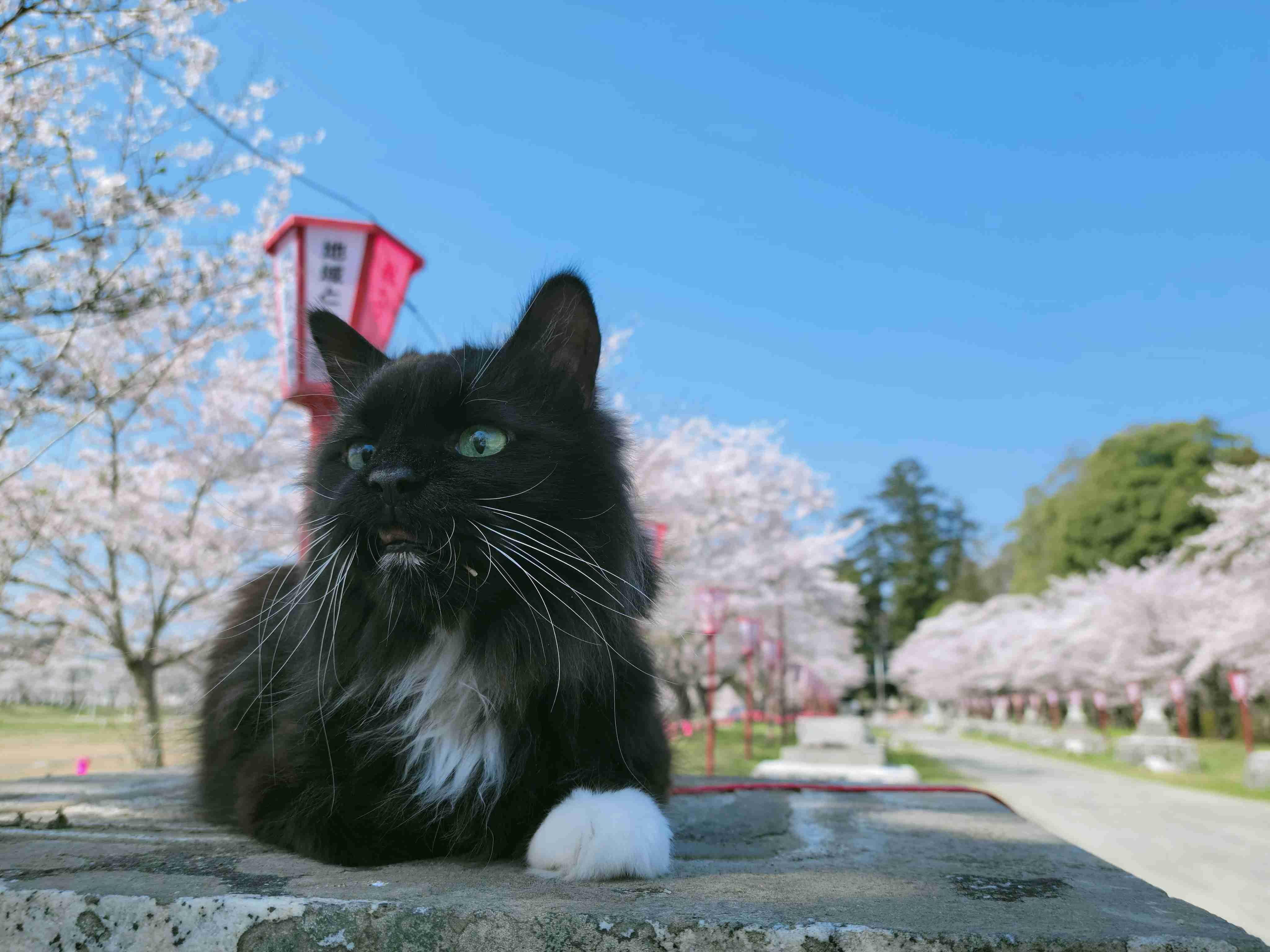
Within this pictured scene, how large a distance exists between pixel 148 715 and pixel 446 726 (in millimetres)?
8960

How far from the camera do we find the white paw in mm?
1335

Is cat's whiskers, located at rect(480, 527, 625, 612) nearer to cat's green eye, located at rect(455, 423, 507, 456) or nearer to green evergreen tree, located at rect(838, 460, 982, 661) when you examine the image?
cat's green eye, located at rect(455, 423, 507, 456)

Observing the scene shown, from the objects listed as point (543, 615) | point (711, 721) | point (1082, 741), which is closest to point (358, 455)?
point (543, 615)

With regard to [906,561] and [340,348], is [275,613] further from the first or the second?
[906,561]

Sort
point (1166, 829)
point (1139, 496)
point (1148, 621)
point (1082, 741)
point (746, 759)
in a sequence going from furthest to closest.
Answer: point (1139, 496) < point (1148, 621) < point (1082, 741) < point (746, 759) < point (1166, 829)

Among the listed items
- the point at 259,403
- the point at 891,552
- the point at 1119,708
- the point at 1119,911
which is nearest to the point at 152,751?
the point at 259,403

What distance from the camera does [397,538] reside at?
1.42 m

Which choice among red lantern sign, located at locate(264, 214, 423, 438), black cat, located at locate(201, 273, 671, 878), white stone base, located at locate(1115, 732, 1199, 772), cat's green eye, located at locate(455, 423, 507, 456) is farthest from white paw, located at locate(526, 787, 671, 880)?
white stone base, located at locate(1115, 732, 1199, 772)

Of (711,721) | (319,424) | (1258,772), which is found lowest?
(1258,772)

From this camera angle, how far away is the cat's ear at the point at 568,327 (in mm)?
1741

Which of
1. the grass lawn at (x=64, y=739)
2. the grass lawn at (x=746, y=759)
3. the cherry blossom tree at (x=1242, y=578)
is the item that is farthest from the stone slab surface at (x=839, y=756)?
the cherry blossom tree at (x=1242, y=578)

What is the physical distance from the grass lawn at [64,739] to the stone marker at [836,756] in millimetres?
6123

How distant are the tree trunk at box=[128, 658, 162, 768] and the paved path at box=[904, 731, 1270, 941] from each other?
820 centimetres

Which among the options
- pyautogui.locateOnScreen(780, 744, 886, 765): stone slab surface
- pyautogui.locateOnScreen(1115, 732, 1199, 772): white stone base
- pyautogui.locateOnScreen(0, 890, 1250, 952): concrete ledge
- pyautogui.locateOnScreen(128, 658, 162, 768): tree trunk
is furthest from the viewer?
pyautogui.locateOnScreen(1115, 732, 1199, 772): white stone base
